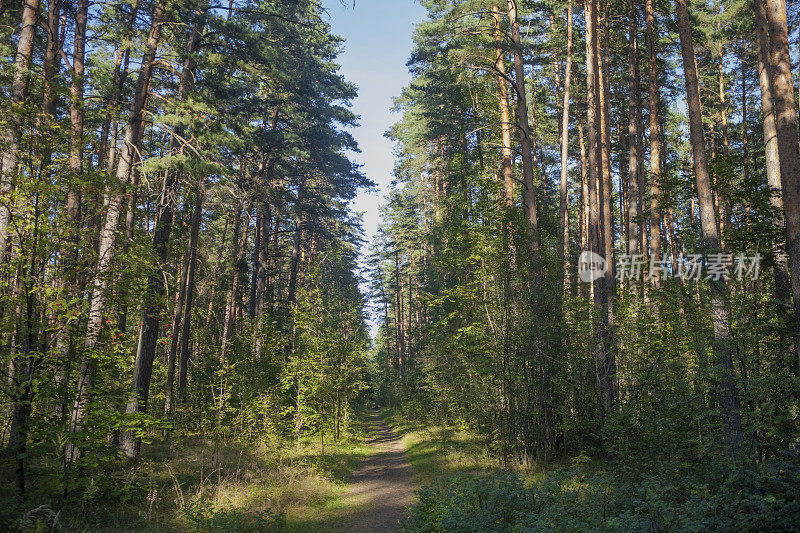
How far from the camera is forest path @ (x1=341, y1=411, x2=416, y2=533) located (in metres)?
7.88

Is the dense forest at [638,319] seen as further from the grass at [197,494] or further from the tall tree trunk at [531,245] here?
the grass at [197,494]

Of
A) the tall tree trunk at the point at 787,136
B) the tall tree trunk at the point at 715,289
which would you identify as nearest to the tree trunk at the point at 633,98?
the tall tree trunk at the point at 715,289

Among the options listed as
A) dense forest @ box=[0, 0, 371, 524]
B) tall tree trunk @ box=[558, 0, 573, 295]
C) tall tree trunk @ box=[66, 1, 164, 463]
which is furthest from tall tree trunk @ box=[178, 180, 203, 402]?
tall tree trunk @ box=[558, 0, 573, 295]

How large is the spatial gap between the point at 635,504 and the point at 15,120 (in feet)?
30.7

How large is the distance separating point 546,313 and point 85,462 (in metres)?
9.50

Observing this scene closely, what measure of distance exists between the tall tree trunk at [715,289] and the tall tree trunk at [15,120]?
34.2 feet

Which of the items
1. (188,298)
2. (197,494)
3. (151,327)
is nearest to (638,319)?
(197,494)

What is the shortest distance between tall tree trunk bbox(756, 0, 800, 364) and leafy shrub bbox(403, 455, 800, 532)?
3.23m

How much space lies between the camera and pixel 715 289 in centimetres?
826

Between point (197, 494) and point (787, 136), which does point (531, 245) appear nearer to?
point (787, 136)

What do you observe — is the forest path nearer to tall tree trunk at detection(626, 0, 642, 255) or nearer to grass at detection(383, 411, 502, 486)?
grass at detection(383, 411, 502, 486)

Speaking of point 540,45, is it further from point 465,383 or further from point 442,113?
point 465,383

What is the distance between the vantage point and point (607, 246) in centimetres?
1268

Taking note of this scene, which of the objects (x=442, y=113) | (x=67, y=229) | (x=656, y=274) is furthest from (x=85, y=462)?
(x=442, y=113)
